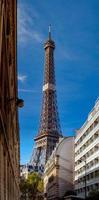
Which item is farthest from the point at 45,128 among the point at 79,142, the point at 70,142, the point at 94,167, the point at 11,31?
the point at 11,31

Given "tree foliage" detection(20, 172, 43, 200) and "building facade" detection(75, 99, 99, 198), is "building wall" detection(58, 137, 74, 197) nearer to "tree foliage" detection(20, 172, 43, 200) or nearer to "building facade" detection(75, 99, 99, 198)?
"building facade" detection(75, 99, 99, 198)

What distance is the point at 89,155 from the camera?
303ft

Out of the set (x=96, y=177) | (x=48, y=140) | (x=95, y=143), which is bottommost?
(x=96, y=177)

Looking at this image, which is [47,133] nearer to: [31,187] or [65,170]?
[31,187]

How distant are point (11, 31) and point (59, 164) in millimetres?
108052

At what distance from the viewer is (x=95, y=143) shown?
84.9 meters

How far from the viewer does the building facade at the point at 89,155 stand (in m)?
84.3

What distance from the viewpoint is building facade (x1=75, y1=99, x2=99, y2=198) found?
84312mm

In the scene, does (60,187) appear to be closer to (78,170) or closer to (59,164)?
(59,164)

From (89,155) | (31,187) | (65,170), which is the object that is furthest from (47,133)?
(89,155)

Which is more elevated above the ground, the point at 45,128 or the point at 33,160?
the point at 45,128

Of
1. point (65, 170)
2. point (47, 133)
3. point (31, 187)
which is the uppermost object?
point (47, 133)

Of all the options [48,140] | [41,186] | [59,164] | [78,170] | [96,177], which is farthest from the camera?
[48,140]

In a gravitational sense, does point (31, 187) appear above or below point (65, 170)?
below
